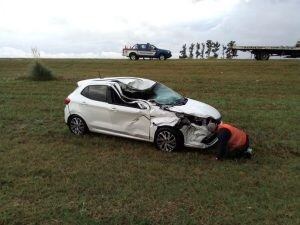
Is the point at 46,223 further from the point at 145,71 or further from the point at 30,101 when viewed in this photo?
the point at 145,71

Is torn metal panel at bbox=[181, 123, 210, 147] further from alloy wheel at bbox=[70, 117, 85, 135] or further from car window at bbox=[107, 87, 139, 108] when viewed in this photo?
alloy wheel at bbox=[70, 117, 85, 135]

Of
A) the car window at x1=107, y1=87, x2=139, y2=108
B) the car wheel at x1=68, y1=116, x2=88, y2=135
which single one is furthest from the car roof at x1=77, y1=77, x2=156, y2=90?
the car wheel at x1=68, y1=116, x2=88, y2=135

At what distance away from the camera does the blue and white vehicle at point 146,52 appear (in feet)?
123

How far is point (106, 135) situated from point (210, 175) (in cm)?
366

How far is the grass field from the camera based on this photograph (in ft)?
24.3

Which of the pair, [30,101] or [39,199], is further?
[30,101]

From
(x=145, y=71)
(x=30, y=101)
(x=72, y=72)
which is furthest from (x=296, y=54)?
(x=30, y=101)

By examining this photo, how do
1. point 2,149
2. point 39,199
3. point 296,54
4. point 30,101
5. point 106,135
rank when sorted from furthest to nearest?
1. point 296,54
2. point 30,101
3. point 106,135
4. point 2,149
5. point 39,199

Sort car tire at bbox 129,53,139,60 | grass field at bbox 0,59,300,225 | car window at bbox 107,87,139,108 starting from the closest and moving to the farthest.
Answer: grass field at bbox 0,59,300,225
car window at bbox 107,87,139,108
car tire at bbox 129,53,139,60

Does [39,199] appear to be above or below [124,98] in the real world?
below

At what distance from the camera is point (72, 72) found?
2798cm

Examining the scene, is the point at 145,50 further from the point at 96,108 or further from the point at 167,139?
the point at 167,139

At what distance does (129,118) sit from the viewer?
1109 cm

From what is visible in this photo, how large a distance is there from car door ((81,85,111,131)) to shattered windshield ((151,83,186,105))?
3.69ft
